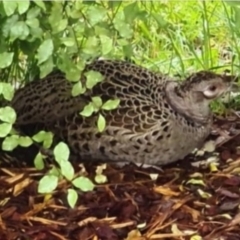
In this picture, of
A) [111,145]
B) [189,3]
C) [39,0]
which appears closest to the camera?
[39,0]

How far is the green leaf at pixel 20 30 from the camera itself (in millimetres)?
3455

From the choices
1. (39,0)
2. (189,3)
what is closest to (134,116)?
(39,0)

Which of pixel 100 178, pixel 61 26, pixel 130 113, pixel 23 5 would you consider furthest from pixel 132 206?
pixel 23 5

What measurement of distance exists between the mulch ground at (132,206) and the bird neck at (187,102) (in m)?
0.19

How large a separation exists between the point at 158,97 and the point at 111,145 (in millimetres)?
265

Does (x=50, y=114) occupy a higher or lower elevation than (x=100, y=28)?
lower

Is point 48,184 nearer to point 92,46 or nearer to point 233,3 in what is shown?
point 92,46

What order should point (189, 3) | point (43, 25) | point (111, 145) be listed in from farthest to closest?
point (189, 3) < point (111, 145) < point (43, 25)

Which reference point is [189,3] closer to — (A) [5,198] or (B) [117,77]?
(B) [117,77]

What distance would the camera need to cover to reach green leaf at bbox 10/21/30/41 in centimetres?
346

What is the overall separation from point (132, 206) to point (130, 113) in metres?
0.36

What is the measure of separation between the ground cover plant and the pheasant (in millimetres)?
86

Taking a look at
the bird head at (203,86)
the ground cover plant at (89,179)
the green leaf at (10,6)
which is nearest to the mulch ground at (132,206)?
the ground cover plant at (89,179)

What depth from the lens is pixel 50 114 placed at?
3984 mm
